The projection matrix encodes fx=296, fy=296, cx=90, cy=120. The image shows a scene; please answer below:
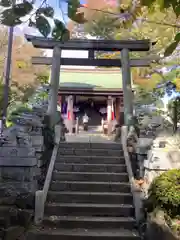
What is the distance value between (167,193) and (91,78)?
1368 centimetres

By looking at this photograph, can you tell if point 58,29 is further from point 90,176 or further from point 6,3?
point 90,176

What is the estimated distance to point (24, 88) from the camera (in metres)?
19.6

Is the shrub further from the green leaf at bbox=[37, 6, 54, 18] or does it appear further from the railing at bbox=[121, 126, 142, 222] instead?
the green leaf at bbox=[37, 6, 54, 18]

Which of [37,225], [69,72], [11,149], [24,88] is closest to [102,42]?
[11,149]

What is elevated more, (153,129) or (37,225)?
(153,129)

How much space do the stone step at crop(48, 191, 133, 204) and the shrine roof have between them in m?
9.69

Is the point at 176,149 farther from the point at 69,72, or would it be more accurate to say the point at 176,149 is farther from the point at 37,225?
the point at 69,72

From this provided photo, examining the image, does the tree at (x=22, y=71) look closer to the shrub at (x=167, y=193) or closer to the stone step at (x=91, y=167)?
the stone step at (x=91, y=167)

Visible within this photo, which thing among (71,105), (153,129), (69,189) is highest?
(71,105)

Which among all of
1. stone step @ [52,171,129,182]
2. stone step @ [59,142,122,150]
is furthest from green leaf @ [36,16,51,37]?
stone step @ [59,142,122,150]

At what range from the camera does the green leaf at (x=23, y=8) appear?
6.70ft

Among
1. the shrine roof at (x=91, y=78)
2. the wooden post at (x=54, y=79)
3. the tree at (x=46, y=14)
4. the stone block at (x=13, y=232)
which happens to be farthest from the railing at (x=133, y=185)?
the shrine roof at (x=91, y=78)

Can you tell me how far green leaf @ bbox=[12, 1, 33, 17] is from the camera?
2041 mm

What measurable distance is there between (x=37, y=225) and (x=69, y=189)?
126 centimetres
